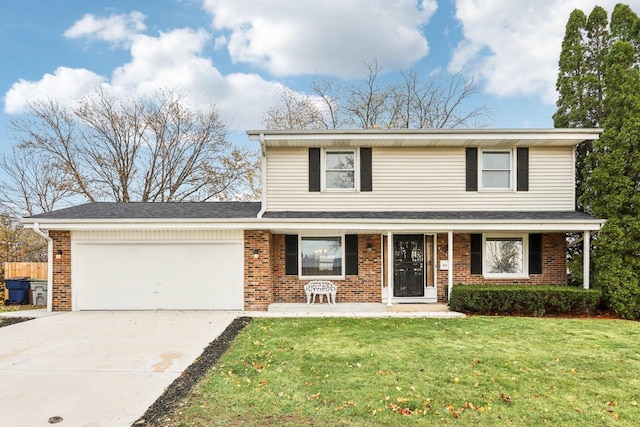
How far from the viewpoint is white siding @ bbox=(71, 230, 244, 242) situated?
33.3ft

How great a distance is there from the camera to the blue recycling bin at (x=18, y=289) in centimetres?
1202

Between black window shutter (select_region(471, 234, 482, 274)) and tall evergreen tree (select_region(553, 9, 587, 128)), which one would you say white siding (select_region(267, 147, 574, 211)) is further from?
tall evergreen tree (select_region(553, 9, 587, 128))

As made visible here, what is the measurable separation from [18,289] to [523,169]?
1643 cm

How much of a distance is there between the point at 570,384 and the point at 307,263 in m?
7.29

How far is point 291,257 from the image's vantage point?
35.7ft

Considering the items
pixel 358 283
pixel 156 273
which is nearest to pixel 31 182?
pixel 156 273

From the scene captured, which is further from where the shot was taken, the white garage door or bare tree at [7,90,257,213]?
bare tree at [7,90,257,213]

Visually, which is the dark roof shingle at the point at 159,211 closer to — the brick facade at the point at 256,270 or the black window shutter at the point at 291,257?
the brick facade at the point at 256,270

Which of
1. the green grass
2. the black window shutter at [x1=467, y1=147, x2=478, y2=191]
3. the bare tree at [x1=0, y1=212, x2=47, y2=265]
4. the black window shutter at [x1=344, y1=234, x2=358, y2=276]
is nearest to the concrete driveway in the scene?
the green grass

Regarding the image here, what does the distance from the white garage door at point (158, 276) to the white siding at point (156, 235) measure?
0.15m

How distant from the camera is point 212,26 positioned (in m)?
16.1

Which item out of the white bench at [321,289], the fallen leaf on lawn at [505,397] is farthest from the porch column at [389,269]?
the fallen leaf on lawn at [505,397]

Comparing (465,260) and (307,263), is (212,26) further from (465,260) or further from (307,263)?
(465,260)

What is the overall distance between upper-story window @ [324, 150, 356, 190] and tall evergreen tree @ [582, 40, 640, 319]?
22.0 ft
